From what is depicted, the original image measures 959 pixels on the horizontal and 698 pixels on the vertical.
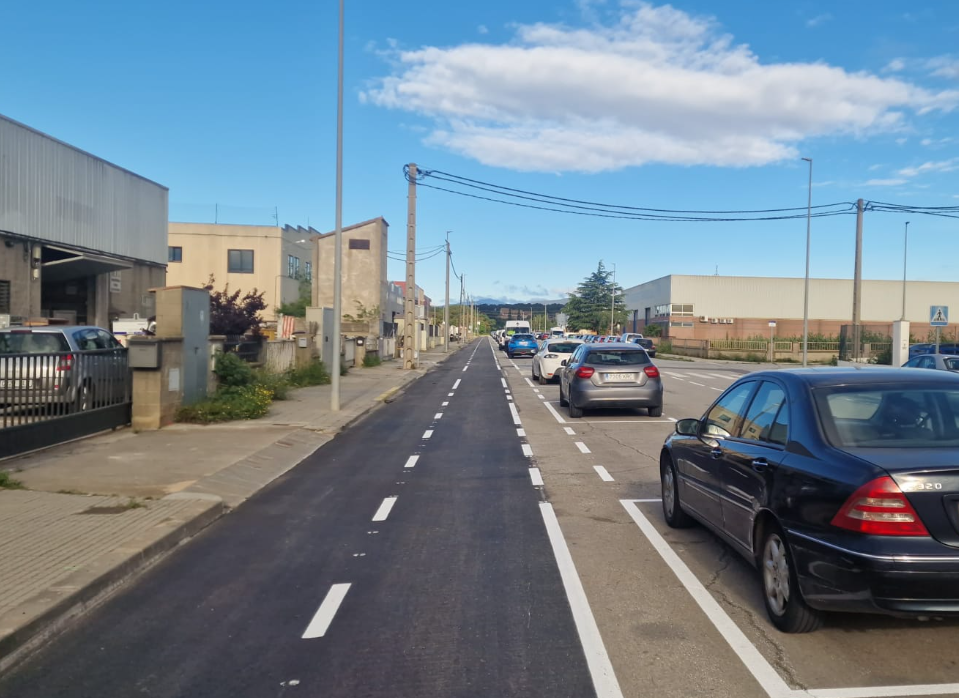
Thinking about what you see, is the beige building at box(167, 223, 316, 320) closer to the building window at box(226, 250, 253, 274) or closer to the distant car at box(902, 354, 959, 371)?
the building window at box(226, 250, 253, 274)

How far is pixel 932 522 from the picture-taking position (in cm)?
412

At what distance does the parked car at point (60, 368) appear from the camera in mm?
10641

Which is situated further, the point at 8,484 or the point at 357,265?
the point at 357,265

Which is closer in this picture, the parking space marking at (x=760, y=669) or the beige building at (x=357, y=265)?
the parking space marking at (x=760, y=669)

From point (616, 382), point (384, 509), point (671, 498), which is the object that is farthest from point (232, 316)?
point (671, 498)

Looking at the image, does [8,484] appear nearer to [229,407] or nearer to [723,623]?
[229,407]

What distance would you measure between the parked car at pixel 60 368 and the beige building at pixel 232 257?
1705 inches

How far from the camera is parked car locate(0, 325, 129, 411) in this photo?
10.6 metres

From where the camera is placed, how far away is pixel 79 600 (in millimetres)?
5418

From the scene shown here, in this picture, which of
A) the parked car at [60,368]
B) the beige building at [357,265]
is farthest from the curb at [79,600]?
the beige building at [357,265]

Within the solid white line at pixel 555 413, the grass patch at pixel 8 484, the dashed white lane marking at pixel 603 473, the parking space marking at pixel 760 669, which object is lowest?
the solid white line at pixel 555 413

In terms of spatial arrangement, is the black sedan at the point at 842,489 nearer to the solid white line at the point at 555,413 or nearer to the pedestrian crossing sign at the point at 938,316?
the solid white line at the point at 555,413

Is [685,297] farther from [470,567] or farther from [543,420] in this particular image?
[470,567]

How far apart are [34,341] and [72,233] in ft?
53.6
